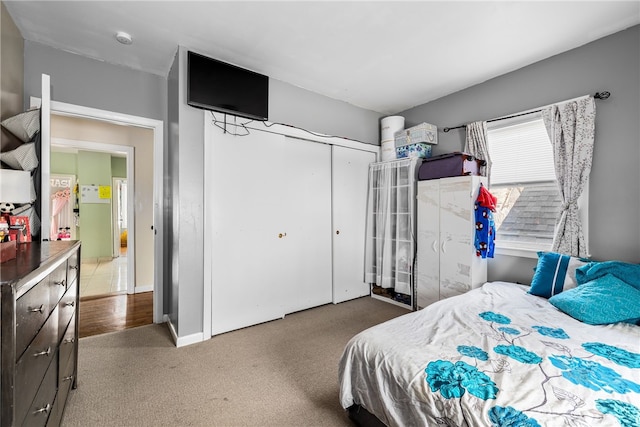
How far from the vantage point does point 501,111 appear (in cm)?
304

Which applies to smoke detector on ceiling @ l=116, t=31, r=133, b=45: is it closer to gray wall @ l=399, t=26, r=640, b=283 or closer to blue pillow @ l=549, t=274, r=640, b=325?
gray wall @ l=399, t=26, r=640, b=283

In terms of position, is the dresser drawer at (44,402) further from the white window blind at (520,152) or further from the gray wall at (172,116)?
the white window blind at (520,152)

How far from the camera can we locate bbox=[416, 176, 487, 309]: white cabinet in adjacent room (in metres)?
2.92

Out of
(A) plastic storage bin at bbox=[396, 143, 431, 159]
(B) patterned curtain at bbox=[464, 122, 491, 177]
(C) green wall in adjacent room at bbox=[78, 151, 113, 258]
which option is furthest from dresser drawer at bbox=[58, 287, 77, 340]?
(C) green wall in adjacent room at bbox=[78, 151, 113, 258]

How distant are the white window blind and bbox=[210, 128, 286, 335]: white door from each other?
236cm

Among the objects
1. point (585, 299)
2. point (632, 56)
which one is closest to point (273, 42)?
point (632, 56)

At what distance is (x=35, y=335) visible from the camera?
1019 millimetres

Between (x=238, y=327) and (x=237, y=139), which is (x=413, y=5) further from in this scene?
(x=238, y=327)

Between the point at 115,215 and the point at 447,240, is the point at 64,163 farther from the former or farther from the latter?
the point at 447,240

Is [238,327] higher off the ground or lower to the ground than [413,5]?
lower

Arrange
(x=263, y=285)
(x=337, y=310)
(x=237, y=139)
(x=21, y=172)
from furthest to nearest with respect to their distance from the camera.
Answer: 1. (x=337, y=310)
2. (x=263, y=285)
3. (x=237, y=139)
4. (x=21, y=172)

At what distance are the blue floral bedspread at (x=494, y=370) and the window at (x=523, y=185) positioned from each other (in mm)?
1133

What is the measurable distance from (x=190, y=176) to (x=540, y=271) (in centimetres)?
317

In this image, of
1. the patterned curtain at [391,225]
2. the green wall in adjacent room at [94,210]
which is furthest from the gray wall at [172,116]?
the green wall in adjacent room at [94,210]
